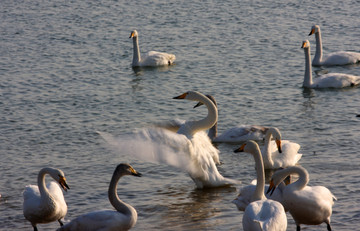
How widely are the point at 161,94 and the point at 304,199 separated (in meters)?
8.11

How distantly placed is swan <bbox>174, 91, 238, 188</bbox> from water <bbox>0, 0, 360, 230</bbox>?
17cm

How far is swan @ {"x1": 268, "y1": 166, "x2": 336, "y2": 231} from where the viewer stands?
24.2 ft

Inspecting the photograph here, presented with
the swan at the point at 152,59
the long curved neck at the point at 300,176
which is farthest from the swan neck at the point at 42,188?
the swan at the point at 152,59

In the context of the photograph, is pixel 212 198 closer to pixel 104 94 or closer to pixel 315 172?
pixel 315 172

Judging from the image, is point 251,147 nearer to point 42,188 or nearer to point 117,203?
point 117,203

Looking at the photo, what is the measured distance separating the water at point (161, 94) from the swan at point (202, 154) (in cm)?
17

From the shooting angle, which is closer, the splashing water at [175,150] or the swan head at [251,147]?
the swan head at [251,147]

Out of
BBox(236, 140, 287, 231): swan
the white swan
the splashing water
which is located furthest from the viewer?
the white swan

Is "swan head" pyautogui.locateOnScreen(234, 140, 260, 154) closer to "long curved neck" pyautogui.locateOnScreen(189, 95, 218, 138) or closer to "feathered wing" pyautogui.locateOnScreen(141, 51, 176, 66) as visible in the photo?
"long curved neck" pyautogui.locateOnScreen(189, 95, 218, 138)

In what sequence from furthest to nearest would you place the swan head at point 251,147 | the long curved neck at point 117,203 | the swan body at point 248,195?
the swan head at point 251,147 → the swan body at point 248,195 → the long curved neck at point 117,203

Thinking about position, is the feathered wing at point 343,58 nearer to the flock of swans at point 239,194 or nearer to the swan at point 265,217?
the flock of swans at point 239,194

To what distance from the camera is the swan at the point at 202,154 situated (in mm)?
9430

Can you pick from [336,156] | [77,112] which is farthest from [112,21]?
[336,156]

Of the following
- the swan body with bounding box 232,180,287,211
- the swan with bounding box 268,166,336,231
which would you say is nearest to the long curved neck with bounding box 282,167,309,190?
the swan with bounding box 268,166,336,231
